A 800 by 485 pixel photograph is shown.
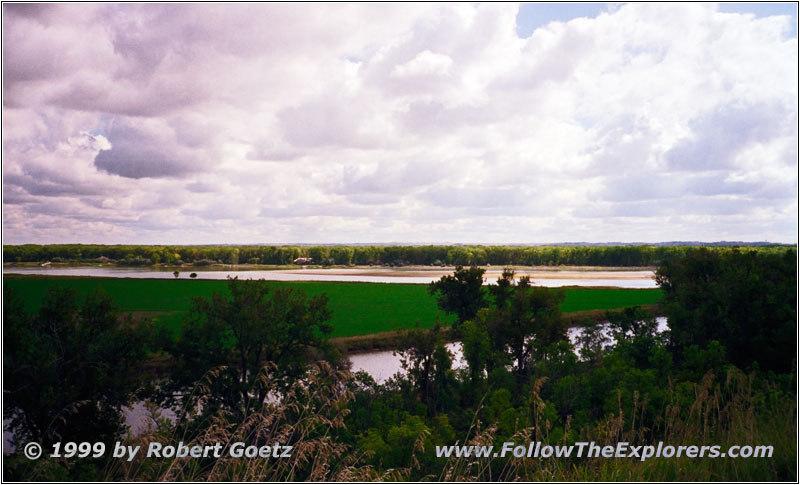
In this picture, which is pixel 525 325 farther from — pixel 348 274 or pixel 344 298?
pixel 344 298

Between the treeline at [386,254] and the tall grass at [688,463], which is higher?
the treeline at [386,254]

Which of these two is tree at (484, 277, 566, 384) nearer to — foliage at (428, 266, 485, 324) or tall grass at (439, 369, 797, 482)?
foliage at (428, 266, 485, 324)

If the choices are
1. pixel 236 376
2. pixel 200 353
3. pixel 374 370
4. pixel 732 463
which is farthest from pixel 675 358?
pixel 200 353

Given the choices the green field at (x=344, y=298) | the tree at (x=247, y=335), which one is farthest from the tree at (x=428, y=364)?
the green field at (x=344, y=298)

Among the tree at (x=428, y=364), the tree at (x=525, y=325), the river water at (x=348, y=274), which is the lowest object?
the tree at (x=428, y=364)

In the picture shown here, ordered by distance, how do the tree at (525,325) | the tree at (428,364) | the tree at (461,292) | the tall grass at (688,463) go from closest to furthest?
the tall grass at (688,463) → the tree at (428,364) → the tree at (525,325) → the tree at (461,292)

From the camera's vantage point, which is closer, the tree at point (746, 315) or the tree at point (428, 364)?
the tree at point (746, 315)

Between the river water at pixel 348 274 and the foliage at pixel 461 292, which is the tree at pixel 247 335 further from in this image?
the foliage at pixel 461 292
